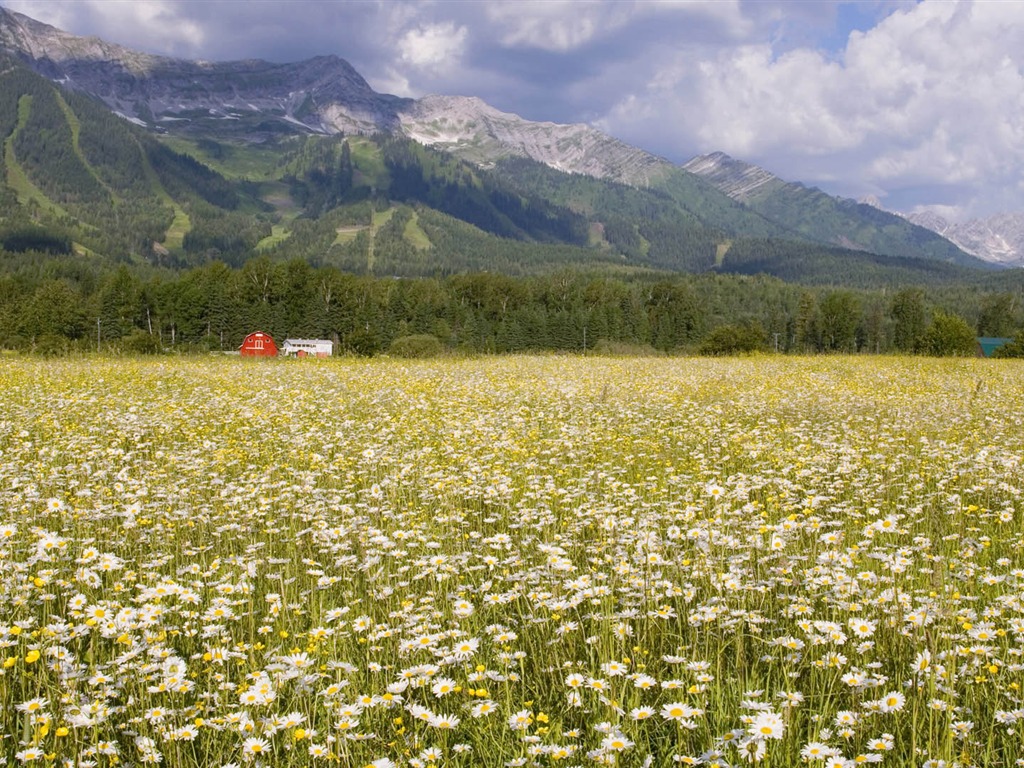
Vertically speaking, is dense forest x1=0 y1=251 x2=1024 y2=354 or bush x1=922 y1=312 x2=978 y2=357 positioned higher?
dense forest x1=0 y1=251 x2=1024 y2=354

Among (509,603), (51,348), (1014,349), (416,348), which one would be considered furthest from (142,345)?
(1014,349)

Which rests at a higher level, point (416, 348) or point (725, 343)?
point (725, 343)

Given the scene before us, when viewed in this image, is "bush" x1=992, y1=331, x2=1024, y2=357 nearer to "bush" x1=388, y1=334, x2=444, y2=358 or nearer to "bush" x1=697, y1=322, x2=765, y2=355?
"bush" x1=697, y1=322, x2=765, y2=355

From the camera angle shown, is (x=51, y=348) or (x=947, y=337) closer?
(x=51, y=348)

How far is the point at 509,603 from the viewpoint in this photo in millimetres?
5086

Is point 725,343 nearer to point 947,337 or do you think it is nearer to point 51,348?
point 947,337

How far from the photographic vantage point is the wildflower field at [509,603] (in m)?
3.34

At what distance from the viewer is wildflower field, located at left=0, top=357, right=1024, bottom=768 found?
3.34 m

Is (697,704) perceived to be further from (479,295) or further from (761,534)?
(479,295)

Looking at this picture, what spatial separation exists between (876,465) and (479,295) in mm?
136981

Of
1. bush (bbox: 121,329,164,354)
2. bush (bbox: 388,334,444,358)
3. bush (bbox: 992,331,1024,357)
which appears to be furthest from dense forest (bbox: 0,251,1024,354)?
bush (bbox: 121,329,164,354)

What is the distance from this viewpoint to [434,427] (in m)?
12.1

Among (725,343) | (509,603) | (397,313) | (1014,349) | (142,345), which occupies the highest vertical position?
(397,313)

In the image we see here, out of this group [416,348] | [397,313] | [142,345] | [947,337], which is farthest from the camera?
[397,313]
